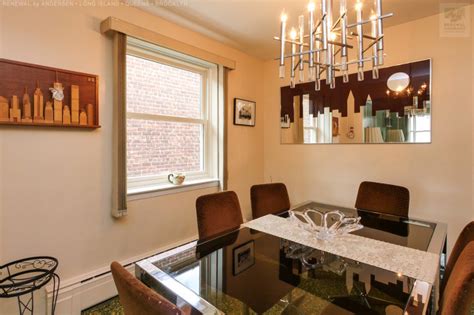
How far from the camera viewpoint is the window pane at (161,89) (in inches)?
88.3

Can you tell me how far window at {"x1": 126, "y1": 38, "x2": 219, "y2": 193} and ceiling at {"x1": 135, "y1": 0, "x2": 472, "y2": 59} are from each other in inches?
12.5

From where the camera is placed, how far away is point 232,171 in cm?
305

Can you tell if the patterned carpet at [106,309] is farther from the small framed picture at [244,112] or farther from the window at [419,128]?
the window at [419,128]

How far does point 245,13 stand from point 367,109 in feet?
5.03

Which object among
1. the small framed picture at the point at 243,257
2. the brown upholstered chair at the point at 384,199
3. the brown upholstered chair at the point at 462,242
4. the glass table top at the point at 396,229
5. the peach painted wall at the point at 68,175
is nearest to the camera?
the brown upholstered chair at the point at 462,242

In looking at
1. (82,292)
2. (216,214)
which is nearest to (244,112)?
(216,214)

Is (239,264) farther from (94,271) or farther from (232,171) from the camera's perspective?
(232,171)

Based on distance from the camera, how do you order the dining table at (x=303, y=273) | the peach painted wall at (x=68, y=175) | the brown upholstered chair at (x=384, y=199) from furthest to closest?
1. the brown upholstered chair at (x=384, y=199)
2. the peach painted wall at (x=68, y=175)
3. the dining table at (x=303, y=273)

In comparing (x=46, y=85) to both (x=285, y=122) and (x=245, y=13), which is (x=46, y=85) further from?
(x=285, y=122)

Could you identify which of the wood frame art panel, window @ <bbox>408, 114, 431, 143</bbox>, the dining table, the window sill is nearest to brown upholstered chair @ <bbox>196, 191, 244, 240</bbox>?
the dining table

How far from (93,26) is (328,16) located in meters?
1.66

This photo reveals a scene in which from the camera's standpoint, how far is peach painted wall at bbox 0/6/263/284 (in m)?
1.56

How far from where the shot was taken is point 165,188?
7.66ft

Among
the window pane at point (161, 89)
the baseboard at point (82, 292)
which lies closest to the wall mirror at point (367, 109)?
the window pane at point (161, 89)
